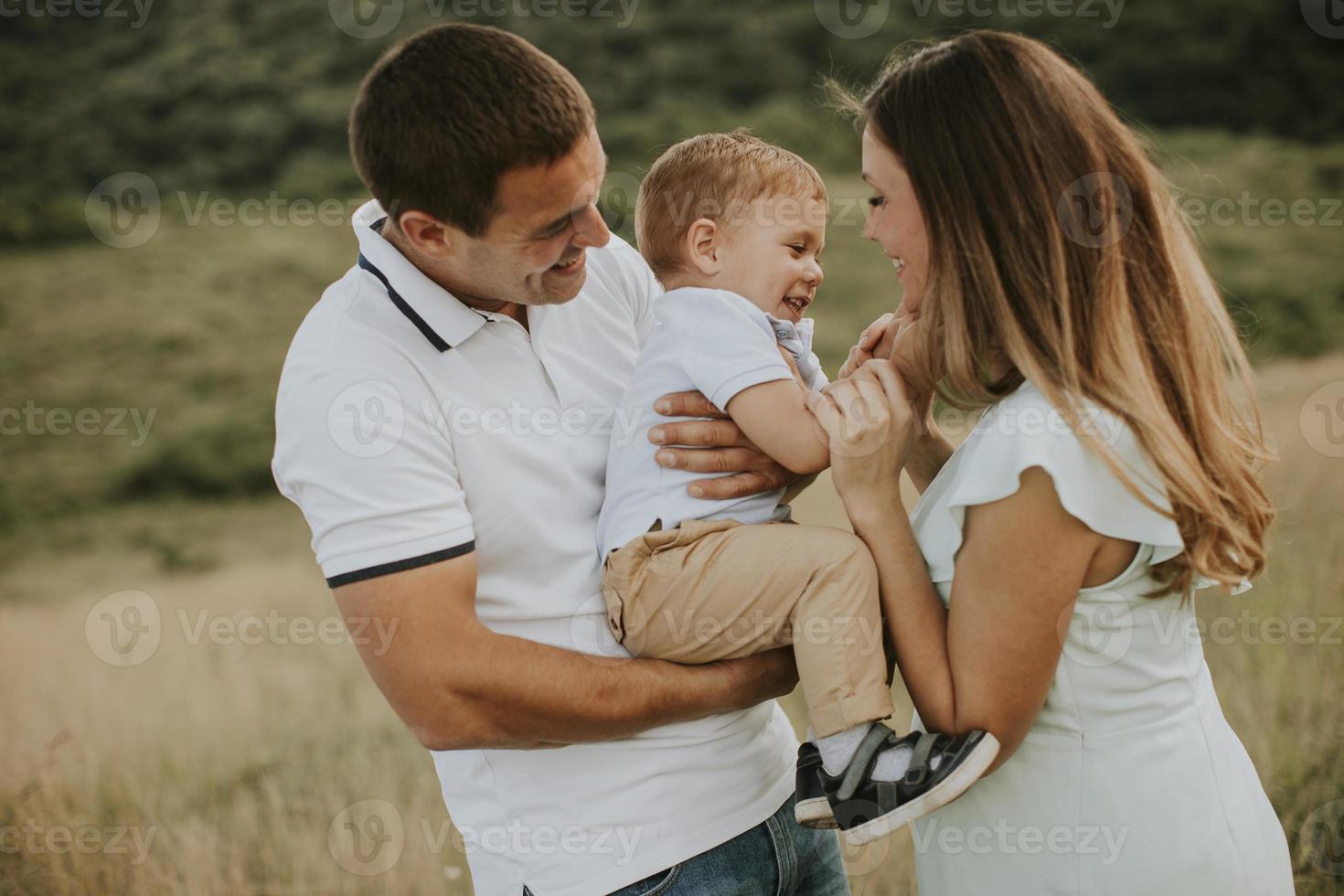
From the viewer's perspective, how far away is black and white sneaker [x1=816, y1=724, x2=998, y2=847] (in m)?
1.76

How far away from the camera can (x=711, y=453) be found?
6.93 ft

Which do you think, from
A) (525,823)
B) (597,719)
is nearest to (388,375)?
(597,719)

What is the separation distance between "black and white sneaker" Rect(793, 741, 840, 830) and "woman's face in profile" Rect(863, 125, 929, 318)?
88cm

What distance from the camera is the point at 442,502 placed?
1745 mm

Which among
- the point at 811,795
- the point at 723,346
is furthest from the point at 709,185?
the point at 811,795

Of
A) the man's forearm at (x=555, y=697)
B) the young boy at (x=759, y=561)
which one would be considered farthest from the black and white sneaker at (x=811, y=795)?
the man's forearm at (x=555, y=697)

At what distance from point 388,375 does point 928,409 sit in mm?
1166

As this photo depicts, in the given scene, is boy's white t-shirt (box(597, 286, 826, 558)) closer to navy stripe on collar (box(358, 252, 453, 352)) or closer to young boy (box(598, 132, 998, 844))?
young boy (box(598, 132, 998, 844))

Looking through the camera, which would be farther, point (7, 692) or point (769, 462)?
point (7, 692)

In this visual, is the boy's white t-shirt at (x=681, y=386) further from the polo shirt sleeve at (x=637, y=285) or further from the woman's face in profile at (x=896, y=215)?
the woman's face in profile at (x=896, y=215)

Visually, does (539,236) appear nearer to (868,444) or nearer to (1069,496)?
(868,444)

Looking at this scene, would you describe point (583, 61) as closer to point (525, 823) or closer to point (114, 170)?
point (114, 170)

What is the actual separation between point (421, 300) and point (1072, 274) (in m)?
1.10

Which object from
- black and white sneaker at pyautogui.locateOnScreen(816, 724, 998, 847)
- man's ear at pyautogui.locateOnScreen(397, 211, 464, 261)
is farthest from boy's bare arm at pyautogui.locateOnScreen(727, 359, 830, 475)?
man's ear at pyautogui.locateOnScreen(397, 211, 464, 261)
